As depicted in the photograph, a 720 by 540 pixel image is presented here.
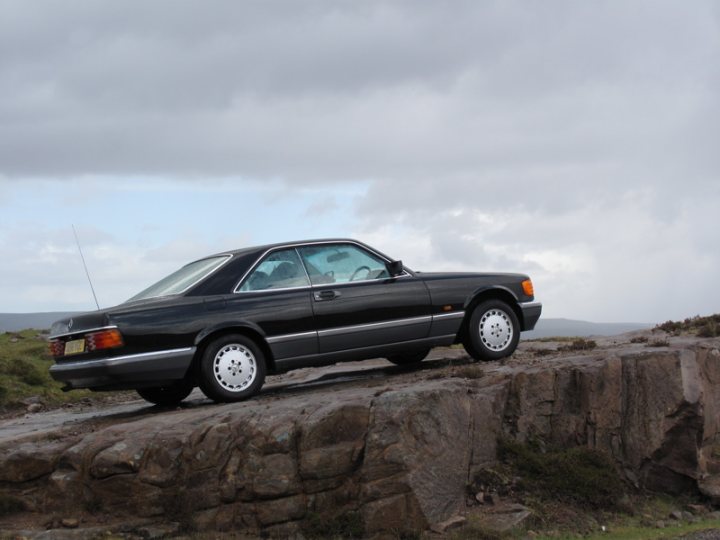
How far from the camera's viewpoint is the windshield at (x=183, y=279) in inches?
404

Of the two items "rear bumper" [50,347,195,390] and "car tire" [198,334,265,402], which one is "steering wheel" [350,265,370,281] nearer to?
"car tire" [198,334,265,402]

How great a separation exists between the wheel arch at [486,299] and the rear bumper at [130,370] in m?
3.48

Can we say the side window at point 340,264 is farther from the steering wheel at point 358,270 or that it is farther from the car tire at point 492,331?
the car tire at point 492,331

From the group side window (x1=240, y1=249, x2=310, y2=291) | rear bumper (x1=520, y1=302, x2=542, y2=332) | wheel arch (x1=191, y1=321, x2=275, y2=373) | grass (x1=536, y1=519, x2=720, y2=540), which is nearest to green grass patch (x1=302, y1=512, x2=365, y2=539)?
grass (x1=536, y1=519, x2=720, y2=540)

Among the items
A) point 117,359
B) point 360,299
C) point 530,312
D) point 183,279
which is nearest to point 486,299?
point 530,312

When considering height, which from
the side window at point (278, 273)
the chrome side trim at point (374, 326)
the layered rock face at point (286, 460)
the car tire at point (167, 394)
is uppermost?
the side window at point (278, 273)

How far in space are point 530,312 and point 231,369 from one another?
4.03 meters

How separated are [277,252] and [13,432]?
353cm

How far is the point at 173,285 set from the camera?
10.5m

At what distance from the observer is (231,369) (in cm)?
989

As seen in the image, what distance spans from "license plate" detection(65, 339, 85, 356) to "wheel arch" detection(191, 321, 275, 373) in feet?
3.69

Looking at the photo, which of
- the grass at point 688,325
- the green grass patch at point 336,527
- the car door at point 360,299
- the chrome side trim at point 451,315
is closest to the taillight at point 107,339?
the car door at point 360,299

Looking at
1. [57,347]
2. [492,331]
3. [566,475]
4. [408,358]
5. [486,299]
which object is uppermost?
[57,347]

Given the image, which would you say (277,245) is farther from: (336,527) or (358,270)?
(336,527)
